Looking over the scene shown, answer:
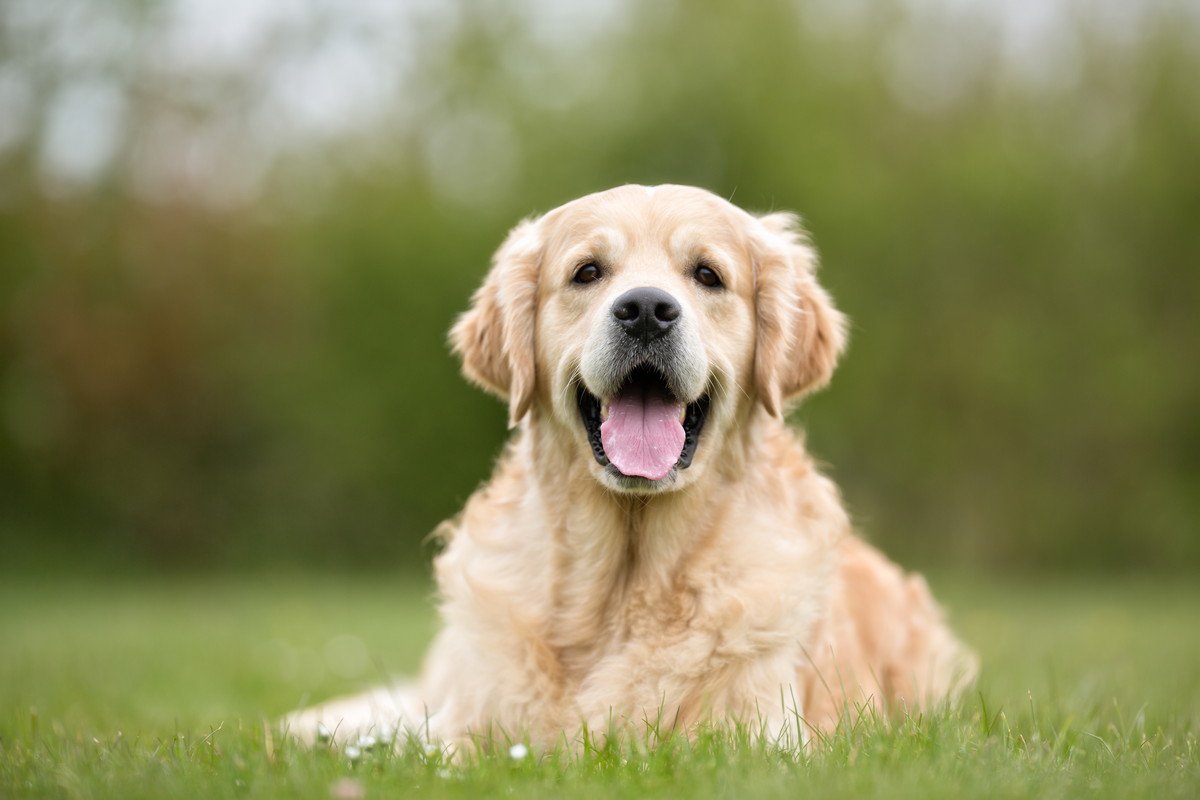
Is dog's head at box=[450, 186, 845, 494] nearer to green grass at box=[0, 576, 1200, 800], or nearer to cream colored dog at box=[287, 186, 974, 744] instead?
cream colored dog at box=[287, 186, 974, 744]

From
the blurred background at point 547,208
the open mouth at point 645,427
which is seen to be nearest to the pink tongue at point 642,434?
the open mouth at point 645,427

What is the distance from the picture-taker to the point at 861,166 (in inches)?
606

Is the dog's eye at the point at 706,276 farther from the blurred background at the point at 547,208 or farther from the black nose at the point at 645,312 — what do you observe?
the blurred background at the point at 547,208

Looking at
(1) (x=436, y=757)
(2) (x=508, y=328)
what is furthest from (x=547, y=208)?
(1) (x=436, y=757)

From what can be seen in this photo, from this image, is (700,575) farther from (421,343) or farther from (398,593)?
(421,343)

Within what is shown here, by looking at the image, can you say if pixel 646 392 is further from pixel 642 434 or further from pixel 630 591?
pixel 630 591

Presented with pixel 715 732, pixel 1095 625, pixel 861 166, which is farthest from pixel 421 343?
pixel 715 732

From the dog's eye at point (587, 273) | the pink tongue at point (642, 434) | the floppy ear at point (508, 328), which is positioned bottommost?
→ the pink tongue at point (642, 434)

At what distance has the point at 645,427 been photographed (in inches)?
153

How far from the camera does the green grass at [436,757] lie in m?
2.82

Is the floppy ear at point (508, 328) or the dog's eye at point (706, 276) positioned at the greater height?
the dog's eye at point (706, 276)

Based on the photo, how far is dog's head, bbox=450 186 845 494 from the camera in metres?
3.81

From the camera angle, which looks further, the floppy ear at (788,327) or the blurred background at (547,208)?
the blurred background at (547,208)

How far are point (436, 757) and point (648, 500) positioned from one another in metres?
1.19
